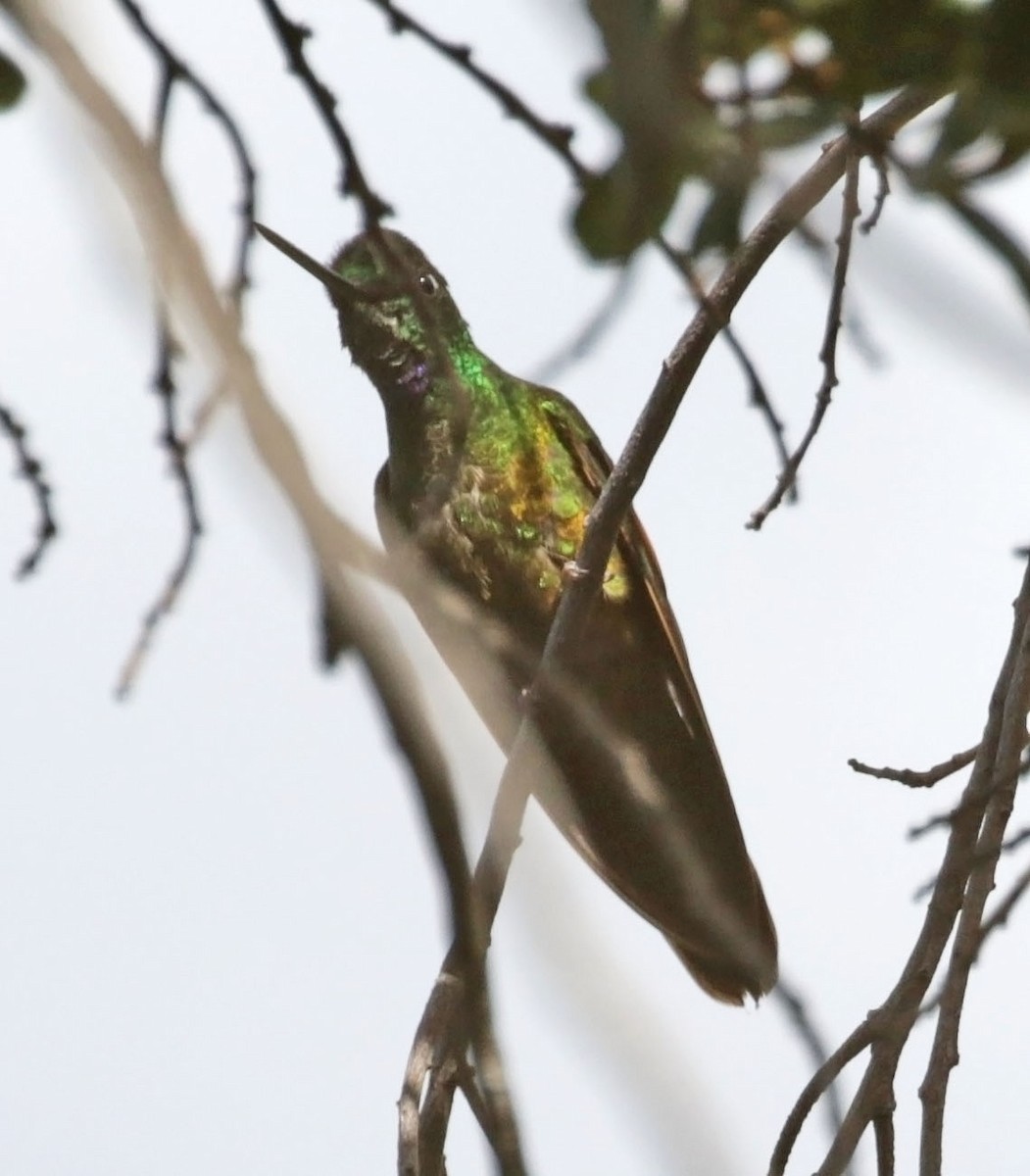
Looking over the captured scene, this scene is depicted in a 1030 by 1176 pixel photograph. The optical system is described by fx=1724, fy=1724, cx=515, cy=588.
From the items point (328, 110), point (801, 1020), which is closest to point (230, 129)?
point (328, 110)

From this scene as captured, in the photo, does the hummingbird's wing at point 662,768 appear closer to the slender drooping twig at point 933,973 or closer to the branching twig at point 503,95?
the slender drooping twig at point 933,973

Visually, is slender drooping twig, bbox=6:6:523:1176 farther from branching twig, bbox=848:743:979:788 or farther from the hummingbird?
the hummingbird

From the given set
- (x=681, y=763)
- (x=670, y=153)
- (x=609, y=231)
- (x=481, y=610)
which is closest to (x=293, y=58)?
(x=609, y=231)

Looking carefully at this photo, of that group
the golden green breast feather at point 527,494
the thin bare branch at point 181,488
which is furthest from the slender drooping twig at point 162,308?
the golden green breast feather at point 527,494

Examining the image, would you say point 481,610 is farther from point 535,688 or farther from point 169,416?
point 169,416

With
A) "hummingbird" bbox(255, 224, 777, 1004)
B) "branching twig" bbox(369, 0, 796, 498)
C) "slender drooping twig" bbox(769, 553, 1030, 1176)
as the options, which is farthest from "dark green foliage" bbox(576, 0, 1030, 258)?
"hummingbird" bbox(255, 224, 777, 1004)

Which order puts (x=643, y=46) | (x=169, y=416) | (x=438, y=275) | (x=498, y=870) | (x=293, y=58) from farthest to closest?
1. (x=438, y=275)
2. (x=498, y=870)
3. (x=169, y=416)
4. (x=293, y=58)
5. (x=643, y=46)

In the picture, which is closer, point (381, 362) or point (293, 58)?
point (293, 58)
